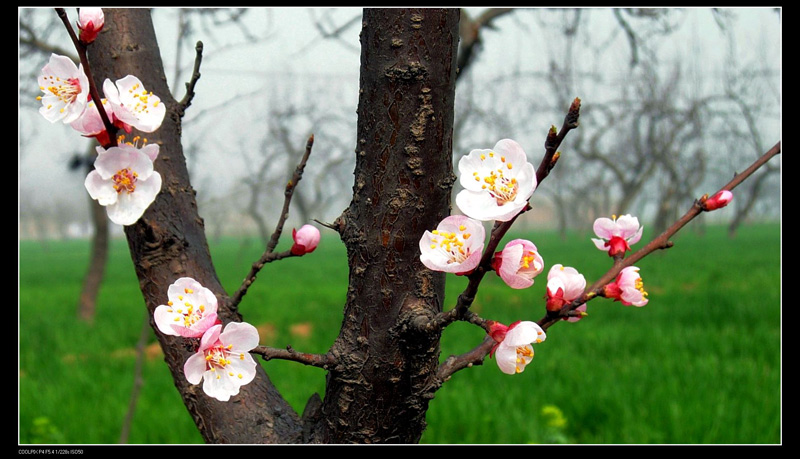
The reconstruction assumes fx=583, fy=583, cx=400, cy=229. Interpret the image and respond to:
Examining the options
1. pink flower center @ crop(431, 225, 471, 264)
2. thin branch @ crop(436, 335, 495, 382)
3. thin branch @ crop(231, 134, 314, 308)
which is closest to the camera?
pink flower center @ crop(431, 225, 471, 264)

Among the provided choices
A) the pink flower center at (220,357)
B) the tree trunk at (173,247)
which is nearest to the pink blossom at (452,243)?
the pink flower center at (220,357)

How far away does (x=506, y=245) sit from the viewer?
515 millimetres

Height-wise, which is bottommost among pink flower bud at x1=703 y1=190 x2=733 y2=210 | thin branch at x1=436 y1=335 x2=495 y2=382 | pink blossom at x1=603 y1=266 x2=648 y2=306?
thin branch at x1=436 y1=335 x2=495 y2=382

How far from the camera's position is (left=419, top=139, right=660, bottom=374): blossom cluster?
1.62ft

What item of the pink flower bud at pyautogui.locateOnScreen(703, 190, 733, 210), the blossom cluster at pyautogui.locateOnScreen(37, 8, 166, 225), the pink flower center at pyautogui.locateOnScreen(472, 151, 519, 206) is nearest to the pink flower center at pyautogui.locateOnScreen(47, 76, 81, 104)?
the blossom cluster at pyautogui.locateOnScreen(37, 8, 166, 225)

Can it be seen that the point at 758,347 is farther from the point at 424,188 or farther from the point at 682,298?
the point at 424,188

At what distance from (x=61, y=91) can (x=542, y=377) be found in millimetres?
3332

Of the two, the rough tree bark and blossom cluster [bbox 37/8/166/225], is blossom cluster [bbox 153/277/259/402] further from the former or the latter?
blossom cluster [bbox 37/8/166/225]

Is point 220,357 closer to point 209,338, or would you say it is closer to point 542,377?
point 209,338

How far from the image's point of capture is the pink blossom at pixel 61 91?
637 millimetres

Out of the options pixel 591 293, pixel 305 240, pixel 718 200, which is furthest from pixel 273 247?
pixel 718 200

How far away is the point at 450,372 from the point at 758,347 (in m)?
4.23

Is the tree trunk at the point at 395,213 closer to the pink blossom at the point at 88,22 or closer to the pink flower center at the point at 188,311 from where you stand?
the pink flower center at the point at 188,311
